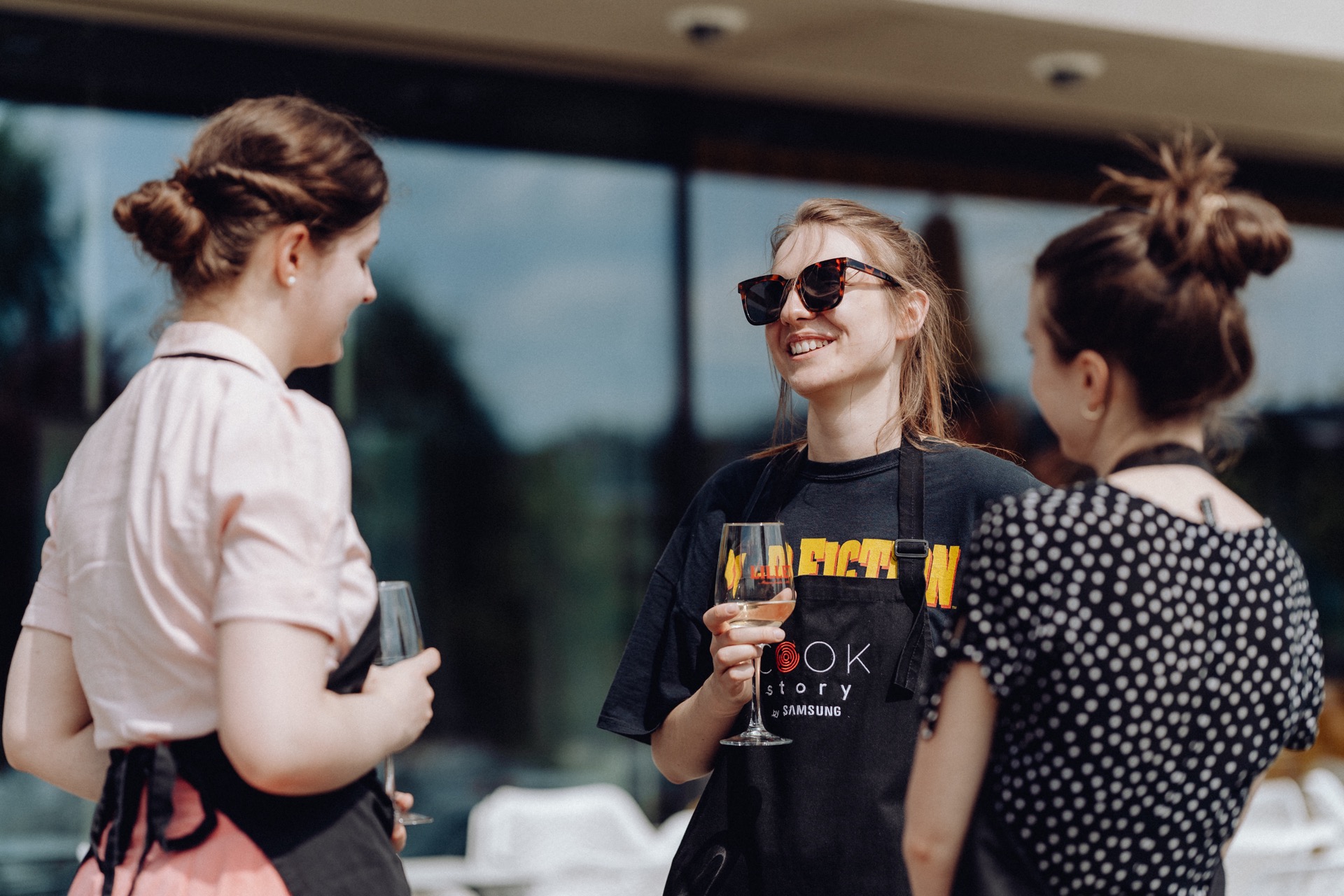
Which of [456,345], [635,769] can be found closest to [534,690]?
[635,769]

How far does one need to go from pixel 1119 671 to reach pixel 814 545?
0.71 m

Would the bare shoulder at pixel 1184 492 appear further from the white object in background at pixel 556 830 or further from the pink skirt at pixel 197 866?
the white object in background at pixel 556 830

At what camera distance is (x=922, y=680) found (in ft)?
6.39

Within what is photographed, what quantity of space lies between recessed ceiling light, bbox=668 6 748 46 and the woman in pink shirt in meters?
3.59

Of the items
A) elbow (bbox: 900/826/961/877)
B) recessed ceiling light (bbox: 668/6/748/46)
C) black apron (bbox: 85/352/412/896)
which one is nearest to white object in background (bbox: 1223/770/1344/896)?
elbow (bbox: 900/826/961/877)

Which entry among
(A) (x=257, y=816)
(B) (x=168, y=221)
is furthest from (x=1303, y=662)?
(B) (x=168, y=221)

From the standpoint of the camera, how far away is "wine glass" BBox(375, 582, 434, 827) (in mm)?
1706

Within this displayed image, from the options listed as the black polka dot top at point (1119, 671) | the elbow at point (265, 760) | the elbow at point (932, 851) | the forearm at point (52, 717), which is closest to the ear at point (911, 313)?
the black polka dot top at point (1119, 671)

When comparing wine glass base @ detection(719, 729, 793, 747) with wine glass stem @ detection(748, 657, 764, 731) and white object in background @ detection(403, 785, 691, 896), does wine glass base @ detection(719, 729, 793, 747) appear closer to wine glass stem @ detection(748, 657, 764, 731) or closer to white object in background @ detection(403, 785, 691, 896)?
wine glass stem @ detection(748, 657, 764, 731)

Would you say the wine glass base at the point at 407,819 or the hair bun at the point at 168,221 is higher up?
the hair bun at the point at 168,221

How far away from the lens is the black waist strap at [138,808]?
141 centimetres

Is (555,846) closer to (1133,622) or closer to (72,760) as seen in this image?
(72,760)

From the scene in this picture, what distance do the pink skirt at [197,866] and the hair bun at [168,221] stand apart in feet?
2.05

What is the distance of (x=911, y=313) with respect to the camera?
225 centimetres
